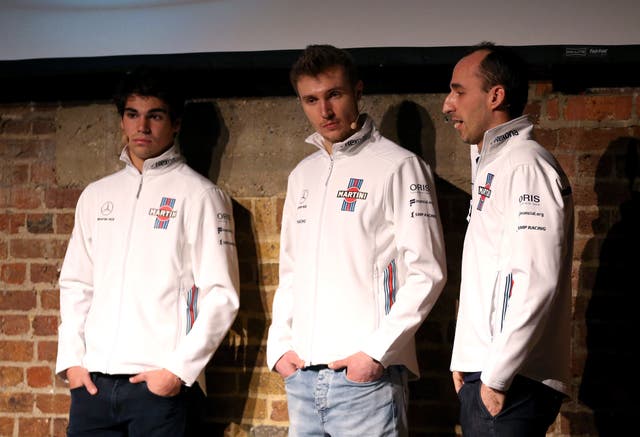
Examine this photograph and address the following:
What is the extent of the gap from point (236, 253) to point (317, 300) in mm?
536

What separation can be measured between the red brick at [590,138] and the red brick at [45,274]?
2.28 metres

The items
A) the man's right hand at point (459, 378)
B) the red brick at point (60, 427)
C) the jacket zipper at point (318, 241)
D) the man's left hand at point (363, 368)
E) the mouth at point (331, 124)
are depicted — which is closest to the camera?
the man's right hand at point (459, 378)

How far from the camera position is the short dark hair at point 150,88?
316 centimetres

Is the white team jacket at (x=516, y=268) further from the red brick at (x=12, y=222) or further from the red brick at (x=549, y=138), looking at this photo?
the red brick at (x=12, y=222)

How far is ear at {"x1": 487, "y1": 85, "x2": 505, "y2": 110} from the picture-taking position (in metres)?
2.46

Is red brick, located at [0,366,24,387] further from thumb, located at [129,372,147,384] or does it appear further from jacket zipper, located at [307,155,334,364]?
jacket zipper, located at [307,155,334,364]

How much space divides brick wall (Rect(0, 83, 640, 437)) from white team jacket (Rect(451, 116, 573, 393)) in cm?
80

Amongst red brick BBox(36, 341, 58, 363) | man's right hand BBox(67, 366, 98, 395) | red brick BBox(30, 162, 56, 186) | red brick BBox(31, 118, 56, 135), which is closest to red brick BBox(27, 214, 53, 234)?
red brick BBox(30, 162, 56, 186)

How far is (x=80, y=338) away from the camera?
311cm

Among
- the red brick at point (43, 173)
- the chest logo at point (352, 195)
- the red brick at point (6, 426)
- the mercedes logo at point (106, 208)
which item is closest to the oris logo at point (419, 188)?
the chest logo at point (352, 195)

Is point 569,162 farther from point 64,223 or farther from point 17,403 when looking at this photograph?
point 17,403

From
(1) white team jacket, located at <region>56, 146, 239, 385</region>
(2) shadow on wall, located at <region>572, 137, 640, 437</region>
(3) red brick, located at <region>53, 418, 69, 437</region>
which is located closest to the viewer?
(1) white team jacket, located at <region>56, 146, 239, 385</region>

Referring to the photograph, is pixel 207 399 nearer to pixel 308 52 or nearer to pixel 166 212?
pixel 166 212

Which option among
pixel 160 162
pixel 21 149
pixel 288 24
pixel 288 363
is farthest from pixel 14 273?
pixel 288 24
